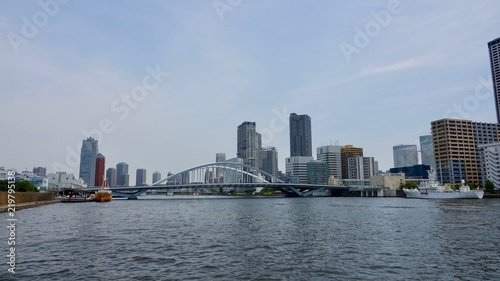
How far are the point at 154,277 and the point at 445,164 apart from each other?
561 ft

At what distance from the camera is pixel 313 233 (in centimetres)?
2734

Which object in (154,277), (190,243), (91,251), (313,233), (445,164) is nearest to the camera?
(154,277)

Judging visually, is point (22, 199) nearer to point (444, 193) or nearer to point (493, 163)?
point (444, 193)

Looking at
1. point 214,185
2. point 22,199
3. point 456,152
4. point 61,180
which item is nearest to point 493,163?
point 456,152

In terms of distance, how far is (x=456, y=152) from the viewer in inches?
6196

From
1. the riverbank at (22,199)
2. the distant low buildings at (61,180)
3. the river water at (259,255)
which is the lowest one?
the river water at (259,255)

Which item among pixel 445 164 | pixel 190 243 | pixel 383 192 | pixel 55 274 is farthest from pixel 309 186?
pixel 55 274

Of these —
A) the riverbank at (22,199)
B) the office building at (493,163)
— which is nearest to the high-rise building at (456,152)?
the office building at (493,163)

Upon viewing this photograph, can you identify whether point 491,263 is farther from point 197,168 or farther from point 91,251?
point 197,168

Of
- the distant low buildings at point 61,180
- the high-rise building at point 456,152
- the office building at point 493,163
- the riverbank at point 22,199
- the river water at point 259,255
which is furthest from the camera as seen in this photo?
the distant low buildings at point 61,180

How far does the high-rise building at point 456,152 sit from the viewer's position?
15438 cm

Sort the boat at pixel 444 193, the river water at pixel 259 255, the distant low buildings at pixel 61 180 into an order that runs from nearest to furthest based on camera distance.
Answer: the river water at pixel 259 255 → the boat at pixel 444 193 → the distant low buildings at pixel 61 180

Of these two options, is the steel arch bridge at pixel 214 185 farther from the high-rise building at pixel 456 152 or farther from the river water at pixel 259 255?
the river water at pixel 259 255

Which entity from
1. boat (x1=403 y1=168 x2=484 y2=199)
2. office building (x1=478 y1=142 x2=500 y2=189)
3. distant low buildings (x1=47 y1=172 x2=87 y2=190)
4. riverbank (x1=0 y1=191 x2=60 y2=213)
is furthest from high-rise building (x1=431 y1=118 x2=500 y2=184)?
distant low buildings (x1=47 y1=172 x2=87 y2=190)
